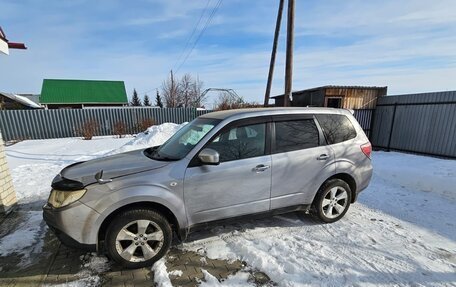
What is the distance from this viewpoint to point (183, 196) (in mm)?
2910

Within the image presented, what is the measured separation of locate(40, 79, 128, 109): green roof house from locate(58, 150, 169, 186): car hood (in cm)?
2982

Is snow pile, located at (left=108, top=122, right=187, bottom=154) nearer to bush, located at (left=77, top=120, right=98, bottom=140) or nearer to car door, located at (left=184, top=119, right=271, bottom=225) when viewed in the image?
bush, located at (left=77, top=120, right=98, bottom=140)

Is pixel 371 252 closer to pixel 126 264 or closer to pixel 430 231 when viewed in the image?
pixel 430 231

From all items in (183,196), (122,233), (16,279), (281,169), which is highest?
(281,169)

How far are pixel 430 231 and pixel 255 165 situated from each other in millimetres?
2828

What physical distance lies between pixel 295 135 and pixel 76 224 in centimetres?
290

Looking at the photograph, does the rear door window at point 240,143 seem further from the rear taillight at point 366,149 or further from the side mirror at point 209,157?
the rear taillight at point 366,149

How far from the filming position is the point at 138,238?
2783 mm

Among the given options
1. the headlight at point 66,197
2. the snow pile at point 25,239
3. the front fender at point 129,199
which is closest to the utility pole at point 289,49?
the front fender at point 129,199

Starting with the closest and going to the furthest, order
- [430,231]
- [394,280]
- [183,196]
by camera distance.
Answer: [394,280]
[183,196]
[430,231]

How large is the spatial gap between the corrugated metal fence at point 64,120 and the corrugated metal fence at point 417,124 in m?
14.1

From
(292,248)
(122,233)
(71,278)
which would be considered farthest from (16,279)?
(292,248)

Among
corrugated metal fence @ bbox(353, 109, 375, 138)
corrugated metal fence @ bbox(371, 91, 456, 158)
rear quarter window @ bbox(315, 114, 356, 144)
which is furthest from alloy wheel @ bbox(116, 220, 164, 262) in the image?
corrugated metal fence @ bbox(353, 109, 375, 138)

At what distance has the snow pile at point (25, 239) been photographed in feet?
10.5
